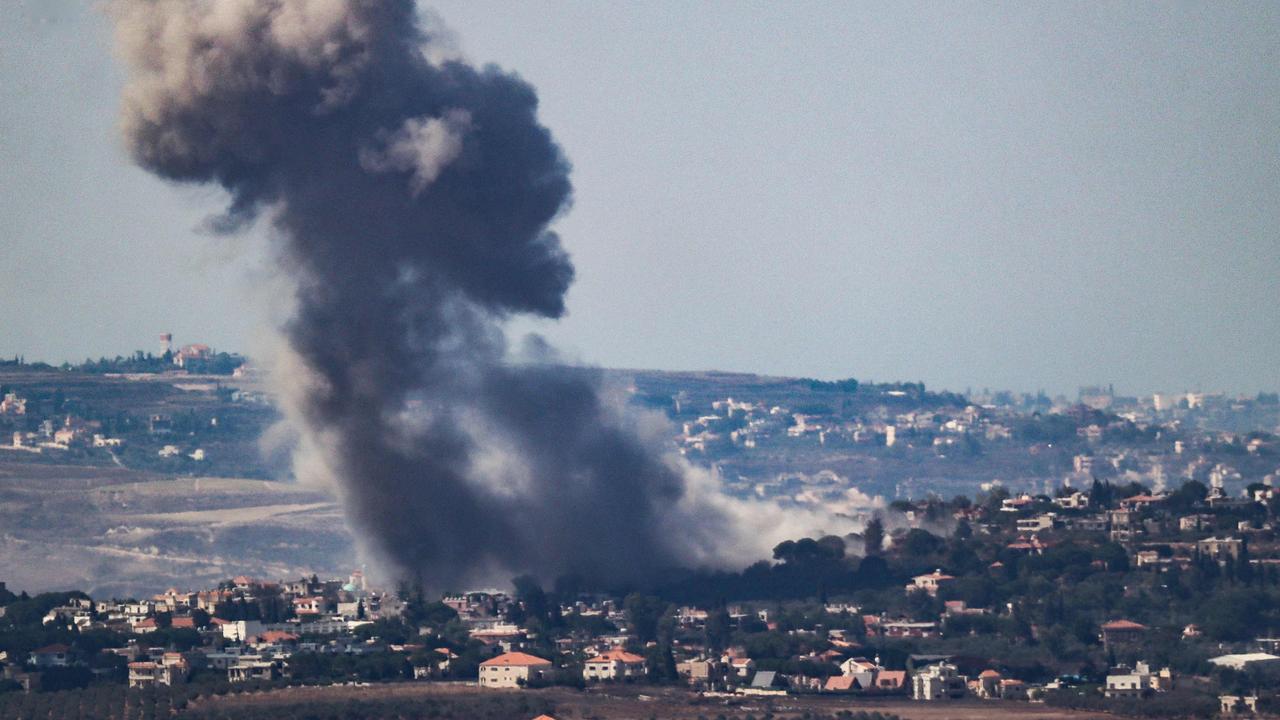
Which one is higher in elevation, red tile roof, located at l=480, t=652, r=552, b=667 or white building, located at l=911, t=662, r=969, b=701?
red tile roof, located at l=480, t=652, r=552, b=667

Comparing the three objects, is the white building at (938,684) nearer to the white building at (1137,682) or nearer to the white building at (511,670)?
the white building at (1137,682)

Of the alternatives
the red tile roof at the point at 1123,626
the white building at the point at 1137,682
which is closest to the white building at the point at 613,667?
the white building at the point at 1137,682

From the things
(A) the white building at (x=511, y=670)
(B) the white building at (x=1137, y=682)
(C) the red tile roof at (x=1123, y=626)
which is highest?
(C) the red tile roof at (x=1123, y=626)

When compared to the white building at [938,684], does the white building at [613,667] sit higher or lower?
higher

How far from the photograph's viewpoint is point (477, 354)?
9900 centimetres

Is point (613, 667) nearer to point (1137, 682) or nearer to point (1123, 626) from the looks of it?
point (1137, 682)

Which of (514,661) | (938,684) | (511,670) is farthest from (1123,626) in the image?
(511,670)

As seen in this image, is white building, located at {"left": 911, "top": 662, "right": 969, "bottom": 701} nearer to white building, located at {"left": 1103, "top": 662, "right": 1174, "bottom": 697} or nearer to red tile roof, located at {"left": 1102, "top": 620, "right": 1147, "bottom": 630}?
white building, located at {"left": 1103, "top": 662, "right": 1174, "bottom": 697}

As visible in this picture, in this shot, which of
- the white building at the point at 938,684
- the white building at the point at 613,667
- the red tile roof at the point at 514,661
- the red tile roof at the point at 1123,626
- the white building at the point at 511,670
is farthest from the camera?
the red tile roof at the point at 1123,626

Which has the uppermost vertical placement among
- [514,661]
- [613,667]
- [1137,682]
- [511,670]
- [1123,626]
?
[1123,626]

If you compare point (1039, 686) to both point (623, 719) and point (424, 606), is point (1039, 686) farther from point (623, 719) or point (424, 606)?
point (424, 606)

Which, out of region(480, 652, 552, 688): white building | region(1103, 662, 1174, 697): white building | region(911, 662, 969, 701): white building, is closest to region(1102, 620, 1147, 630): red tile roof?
region(1103, 662, 1174, 697): white building

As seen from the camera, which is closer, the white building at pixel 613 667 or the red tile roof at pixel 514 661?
the red tile roof at pixel 514 661

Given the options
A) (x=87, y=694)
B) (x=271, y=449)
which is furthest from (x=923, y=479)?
(x=87, y=694)
